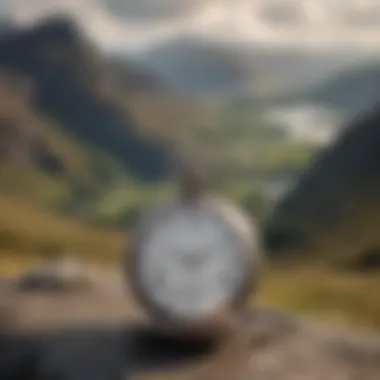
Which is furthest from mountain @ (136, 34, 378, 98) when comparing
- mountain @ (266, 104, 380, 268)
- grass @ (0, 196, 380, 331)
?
grass @ (0, 196, 380, 331)

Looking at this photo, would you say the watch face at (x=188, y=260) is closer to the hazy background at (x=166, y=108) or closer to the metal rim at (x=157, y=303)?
the metal rim at (x=157, y=303)

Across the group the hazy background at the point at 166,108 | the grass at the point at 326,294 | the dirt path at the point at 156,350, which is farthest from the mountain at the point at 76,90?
the dirt path at the point at 156,350

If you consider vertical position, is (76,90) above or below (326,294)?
above

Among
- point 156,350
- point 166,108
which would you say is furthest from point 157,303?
point 166,108

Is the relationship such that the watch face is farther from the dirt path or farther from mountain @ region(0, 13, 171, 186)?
mountain @ region(0, 13, 171, 186)

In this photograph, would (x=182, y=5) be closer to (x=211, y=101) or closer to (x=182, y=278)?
(x=211, y=101)

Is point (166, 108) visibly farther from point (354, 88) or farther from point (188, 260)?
point (188, 260)

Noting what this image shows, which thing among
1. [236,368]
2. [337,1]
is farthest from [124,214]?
[236,368]
